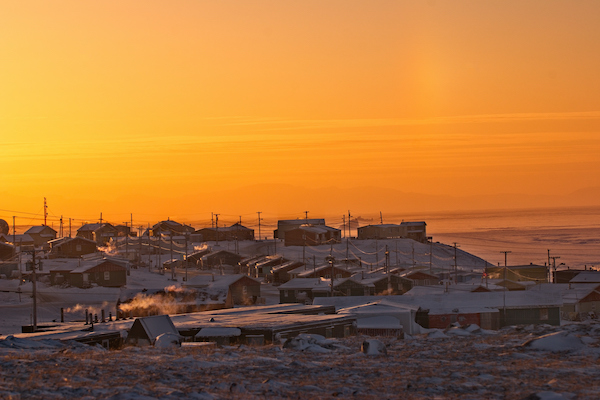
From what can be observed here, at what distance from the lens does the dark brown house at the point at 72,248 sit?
84188mm

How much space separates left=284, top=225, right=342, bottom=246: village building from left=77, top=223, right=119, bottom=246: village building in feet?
105

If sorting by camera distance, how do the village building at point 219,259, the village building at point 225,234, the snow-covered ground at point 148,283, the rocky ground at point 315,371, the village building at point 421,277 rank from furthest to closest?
the village building at point 225,234 → the village building at point 219,259 → the village building at point 421,277 → the snow-covered ground at point 148,283 → the rocky ground at point 315,371

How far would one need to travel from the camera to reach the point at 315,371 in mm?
13305

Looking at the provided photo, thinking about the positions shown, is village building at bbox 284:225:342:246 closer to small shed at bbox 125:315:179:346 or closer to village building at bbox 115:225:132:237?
village building at bbox 115:225:132:237

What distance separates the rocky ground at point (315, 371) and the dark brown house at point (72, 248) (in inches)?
2725

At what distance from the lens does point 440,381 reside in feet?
39.7

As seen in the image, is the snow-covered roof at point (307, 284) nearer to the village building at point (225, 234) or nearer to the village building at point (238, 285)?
the village building at point (238, 285)

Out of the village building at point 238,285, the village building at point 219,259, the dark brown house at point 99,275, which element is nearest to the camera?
the village building at point 238,285

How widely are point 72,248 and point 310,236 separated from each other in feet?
105

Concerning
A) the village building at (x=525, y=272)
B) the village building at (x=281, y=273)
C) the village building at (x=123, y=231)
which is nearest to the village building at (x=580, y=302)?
the village building at (x=525, y=272)

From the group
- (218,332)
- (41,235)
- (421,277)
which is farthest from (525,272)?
(41,235)

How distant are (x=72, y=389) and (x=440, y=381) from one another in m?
6.28

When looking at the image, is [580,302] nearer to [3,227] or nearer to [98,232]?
[98,232]

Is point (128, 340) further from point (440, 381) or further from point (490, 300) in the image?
point (490, 300)
